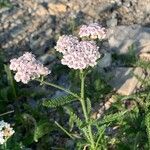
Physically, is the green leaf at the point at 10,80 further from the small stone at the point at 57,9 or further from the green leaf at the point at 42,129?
the small stone at the point at 57,9

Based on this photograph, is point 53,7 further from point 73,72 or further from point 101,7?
point 73,72

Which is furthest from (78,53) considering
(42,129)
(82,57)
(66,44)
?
(42,129)

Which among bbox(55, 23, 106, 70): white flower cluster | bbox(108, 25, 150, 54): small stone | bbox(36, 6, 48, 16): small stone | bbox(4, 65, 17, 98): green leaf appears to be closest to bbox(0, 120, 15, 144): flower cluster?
bbox(55, 23, 106, 70): white flower cluster

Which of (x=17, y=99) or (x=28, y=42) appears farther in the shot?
(x=28, y=42)

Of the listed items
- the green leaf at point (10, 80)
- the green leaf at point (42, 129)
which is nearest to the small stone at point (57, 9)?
the green leaf at point (10, 80)

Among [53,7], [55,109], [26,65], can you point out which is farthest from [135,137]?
[53,7]

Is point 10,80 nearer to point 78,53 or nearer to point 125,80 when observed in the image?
point 125,80
